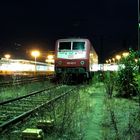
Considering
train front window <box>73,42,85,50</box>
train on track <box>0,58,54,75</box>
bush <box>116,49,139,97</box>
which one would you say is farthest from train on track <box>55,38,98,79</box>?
bush <box>116,49,139,97</box>

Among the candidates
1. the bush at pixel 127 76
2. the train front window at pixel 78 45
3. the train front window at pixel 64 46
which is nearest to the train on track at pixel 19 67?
the train front window at pixel 64 46

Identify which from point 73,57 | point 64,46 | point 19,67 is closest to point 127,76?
point 73,57

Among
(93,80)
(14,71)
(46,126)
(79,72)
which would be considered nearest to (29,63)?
(14,71)

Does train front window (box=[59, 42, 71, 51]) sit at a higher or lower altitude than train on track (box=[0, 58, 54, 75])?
higher

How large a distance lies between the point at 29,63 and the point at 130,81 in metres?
23.1

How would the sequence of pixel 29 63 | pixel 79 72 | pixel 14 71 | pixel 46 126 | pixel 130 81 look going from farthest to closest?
pixel 29 63 < pixel 14 71 < pixel 79 72 < pixel 130 81 < pixel 46 126

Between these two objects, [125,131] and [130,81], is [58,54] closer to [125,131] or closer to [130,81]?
[130,81]

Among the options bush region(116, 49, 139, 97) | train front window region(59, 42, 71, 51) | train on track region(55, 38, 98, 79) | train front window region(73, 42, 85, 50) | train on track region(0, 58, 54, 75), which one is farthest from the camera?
train on track region(0, 58, 54, 75)

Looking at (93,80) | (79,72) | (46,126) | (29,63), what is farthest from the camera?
(29,63)

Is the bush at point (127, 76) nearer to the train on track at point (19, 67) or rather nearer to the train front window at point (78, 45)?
the train front window at point (78, 45)

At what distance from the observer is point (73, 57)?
87.9 feet

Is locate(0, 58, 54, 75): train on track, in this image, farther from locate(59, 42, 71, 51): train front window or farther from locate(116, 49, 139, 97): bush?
locate(116, 49, 139, 97): bush

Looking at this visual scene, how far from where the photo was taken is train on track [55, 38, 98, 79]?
26.4 m

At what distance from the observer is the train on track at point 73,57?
26.4m
